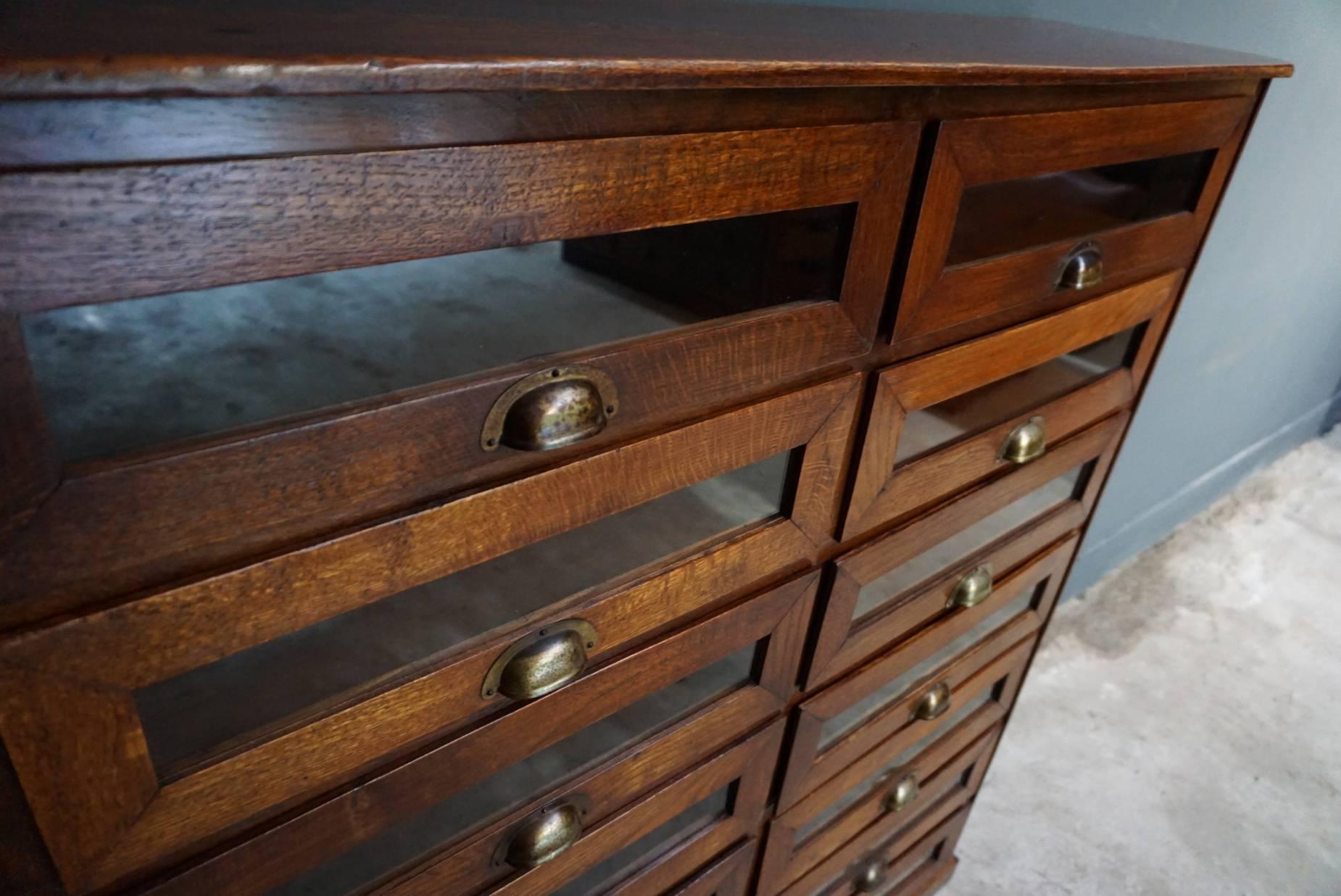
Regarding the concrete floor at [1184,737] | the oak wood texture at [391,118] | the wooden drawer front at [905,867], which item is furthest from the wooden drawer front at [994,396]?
the concrete floor at [1184,737]

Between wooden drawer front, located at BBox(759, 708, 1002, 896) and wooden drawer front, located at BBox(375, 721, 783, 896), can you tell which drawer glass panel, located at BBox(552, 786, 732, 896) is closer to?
wooden drawer front, located at BBox(375, 721, 783, 896)

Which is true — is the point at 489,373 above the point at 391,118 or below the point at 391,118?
below

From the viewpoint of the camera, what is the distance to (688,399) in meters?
0.50

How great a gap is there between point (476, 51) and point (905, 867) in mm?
1239

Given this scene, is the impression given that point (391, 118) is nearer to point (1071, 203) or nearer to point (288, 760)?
point (288, 760)

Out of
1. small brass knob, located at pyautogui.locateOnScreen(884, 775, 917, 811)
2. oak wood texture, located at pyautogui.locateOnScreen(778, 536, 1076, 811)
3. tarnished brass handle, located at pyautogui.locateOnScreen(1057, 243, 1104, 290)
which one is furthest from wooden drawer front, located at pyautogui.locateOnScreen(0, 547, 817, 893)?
small brass knob, located at pyautogui.locateOnScreen(884, 775, 917, 811)

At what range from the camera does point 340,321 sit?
0.40 metres

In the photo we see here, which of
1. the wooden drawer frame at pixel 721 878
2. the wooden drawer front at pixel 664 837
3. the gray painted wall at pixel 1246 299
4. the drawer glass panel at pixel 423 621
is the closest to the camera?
the drawer glass panel at pixel 423 621

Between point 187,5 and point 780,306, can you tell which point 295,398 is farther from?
point 780,306

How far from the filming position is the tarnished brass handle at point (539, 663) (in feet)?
1.69

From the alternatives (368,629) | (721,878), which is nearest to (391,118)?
(368,629)

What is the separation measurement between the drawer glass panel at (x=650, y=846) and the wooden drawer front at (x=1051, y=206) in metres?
0.45

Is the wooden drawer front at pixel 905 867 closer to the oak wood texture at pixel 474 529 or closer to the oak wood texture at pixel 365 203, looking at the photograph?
the oak wood texture at pixel 474 529

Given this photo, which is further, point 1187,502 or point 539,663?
point 1187,502
